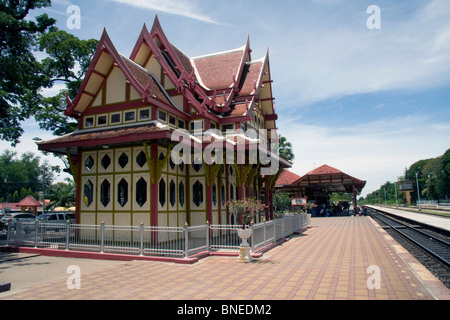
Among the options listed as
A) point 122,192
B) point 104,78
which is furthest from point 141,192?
point 104,78

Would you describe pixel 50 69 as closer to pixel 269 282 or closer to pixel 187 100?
pixel 187 100

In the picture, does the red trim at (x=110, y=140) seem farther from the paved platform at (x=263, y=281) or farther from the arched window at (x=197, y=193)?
the paved platform at (x=263, y=281)

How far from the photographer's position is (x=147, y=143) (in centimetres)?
1271

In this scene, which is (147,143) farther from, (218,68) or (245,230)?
(218,68)

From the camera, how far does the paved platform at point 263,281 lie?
20.8ft

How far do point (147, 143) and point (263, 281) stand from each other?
7594mm

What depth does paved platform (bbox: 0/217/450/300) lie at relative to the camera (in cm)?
634

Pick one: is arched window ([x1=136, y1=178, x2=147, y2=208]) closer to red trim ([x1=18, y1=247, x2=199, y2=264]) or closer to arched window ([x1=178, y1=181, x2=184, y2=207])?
arched window ([x1=178, y1=181, x2=184, y2=207])

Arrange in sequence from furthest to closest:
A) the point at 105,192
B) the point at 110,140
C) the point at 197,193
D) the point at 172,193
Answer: the point at 197,193 → the point at 172,193 → the point at 105,192 → the point at 110,140

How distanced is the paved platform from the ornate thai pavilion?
11.2 feet

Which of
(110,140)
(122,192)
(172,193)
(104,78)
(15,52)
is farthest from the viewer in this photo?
(15,52)

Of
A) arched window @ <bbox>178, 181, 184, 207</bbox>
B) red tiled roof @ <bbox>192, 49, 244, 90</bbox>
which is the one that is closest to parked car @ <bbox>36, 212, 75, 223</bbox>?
arched window @ <bbox>178, 181, 184, 207</bbox>

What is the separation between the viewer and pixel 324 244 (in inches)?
542
